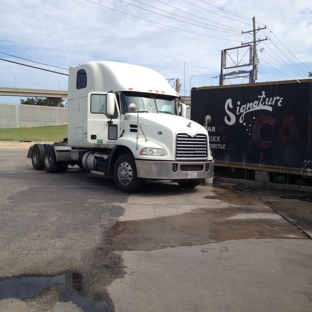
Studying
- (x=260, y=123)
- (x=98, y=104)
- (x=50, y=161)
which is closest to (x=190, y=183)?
(x=260, y=123)

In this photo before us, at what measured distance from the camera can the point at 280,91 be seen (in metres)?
10.5

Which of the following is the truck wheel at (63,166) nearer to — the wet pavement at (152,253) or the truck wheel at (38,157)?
the truck wheel at (38,157)

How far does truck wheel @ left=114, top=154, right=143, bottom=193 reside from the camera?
947cm

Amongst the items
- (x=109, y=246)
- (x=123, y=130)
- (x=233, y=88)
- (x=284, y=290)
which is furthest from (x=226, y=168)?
(x=284, y=290)

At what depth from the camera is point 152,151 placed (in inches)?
360

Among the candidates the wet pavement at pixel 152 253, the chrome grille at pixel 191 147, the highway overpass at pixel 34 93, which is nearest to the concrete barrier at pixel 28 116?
the highway overpass at pixel 34 93

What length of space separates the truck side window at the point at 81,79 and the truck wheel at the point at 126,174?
3.04 meters

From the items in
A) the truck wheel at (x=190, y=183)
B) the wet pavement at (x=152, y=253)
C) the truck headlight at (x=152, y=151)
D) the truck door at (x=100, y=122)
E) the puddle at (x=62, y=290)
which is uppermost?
the truck door at (x=100, y=122)

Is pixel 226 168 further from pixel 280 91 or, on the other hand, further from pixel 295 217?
pixel 295 217

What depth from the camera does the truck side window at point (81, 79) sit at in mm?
11461

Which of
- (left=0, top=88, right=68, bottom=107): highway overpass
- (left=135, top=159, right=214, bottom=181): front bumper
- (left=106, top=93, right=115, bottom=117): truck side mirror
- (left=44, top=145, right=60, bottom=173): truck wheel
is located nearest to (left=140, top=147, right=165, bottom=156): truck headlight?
(left=135, top=159, right=214, bottom=181): front bumper

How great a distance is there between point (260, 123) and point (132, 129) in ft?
12.8

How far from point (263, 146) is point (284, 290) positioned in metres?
7.24

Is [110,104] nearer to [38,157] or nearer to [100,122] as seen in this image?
[100,122]
